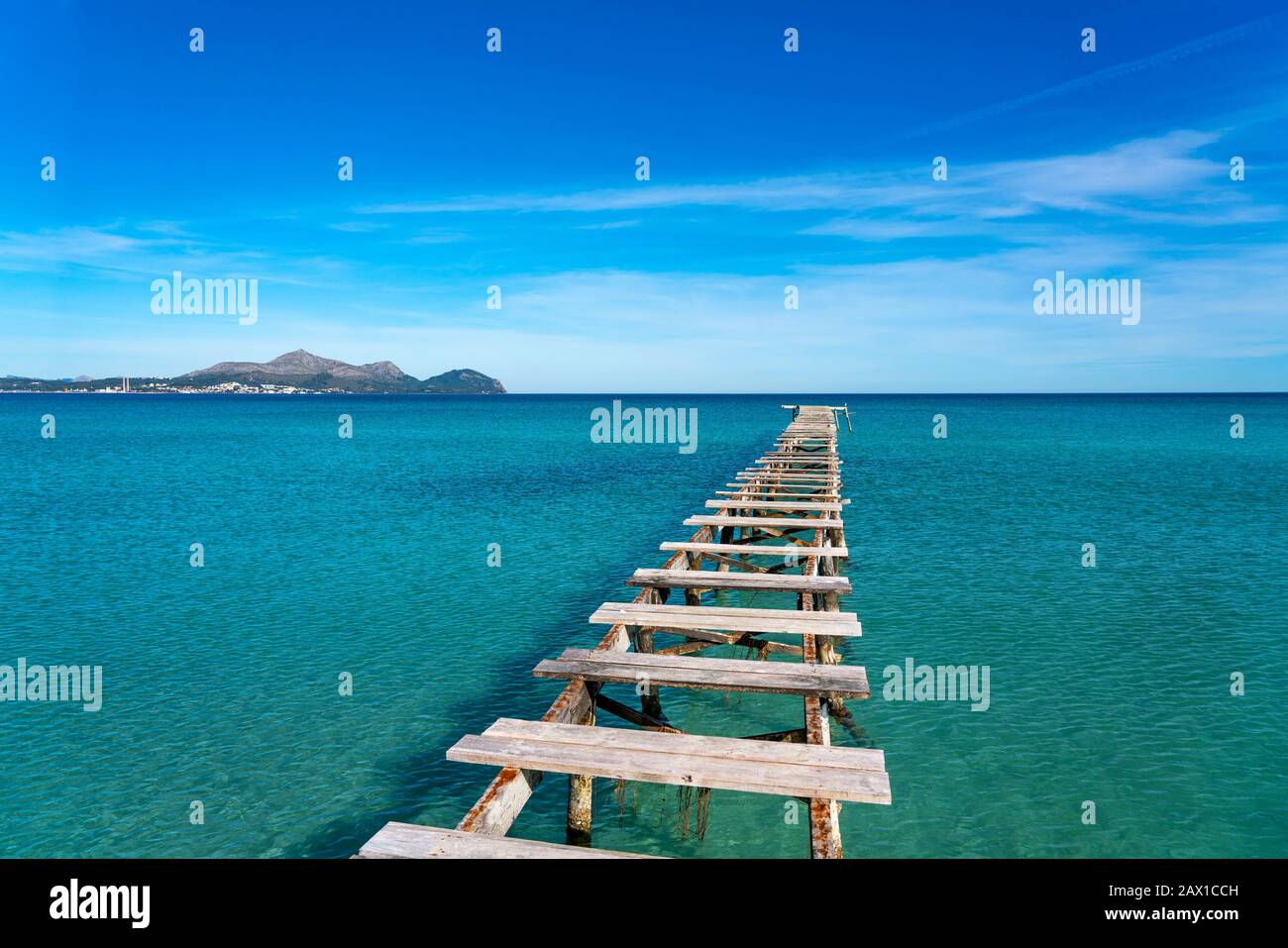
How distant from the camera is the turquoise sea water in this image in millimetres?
9102

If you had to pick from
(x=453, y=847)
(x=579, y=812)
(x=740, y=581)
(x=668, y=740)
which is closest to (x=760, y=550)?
(x=740, y=581)

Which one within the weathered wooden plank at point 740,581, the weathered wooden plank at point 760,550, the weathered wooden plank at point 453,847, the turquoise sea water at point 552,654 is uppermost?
the weathered wooden plank at point 760,550

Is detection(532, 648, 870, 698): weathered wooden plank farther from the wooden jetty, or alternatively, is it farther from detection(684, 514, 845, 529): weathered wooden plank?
detection(684, 514, 845, 529): weathered wooden plank

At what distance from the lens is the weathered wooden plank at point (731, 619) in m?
10.4

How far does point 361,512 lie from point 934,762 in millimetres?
26538

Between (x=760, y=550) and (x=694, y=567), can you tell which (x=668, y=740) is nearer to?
(x=760, y=550)

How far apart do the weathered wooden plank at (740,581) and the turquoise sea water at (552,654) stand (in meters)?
1.94

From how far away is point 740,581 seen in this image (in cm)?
1293

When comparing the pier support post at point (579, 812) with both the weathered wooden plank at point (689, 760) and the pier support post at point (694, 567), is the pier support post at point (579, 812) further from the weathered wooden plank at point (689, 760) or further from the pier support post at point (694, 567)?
the pier support post at point (694, 567)

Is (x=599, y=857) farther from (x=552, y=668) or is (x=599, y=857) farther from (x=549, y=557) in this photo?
(x=549, y=557)

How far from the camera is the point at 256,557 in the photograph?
23016 millimetres

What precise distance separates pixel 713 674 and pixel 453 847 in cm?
417

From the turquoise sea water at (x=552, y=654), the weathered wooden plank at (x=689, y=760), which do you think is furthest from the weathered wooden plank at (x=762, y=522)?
the weathered wooden plank at (x=689, y=760)

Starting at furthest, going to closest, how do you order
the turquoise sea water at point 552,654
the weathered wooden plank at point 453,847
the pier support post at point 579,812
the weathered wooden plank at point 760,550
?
the weathered wooden plank at point 760,550 → the turquoise sea water at point 552,654 → the pier support post at point 579,812 → the weathered wooden plank at point 453,847
